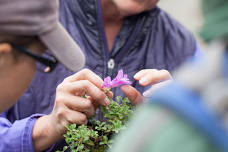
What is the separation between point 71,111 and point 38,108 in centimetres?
44

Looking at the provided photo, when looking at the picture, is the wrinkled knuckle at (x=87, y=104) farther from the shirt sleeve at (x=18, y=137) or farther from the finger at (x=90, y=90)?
the shirt sleeve at (x=18, y=137)

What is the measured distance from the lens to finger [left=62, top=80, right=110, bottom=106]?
1.17m

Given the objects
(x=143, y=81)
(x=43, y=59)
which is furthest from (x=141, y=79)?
(x=43, y=59)

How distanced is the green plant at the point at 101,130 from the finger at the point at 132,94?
0.02m

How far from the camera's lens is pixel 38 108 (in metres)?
1.61

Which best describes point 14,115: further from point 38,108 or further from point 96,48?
point 96,48

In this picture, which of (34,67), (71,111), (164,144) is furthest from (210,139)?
(71,111)

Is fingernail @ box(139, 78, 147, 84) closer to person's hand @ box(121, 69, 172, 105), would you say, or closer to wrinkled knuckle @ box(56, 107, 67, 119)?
person's hand @ box(121, 69, 172, 105)

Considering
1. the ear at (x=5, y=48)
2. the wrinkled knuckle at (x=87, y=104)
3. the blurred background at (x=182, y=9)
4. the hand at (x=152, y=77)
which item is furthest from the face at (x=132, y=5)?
the blurred background at (x=182, y=9)

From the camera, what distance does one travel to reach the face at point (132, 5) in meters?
1.62

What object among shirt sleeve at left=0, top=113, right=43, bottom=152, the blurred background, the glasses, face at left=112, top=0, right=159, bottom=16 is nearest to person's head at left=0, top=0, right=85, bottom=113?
the glasses

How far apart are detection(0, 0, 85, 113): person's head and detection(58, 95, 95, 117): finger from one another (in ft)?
0.63

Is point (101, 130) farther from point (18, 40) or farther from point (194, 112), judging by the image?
point (194, 112)

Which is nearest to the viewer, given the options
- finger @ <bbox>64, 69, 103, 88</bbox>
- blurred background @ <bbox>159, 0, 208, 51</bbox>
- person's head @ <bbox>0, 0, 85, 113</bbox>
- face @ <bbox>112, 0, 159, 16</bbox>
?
person's head @ <bbox>0, 0, 85, 113</bbox>
